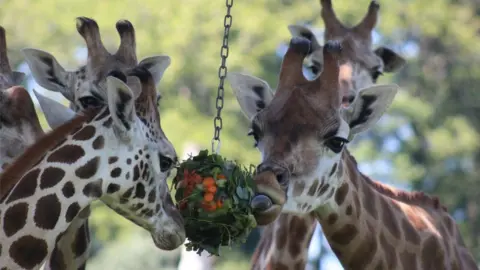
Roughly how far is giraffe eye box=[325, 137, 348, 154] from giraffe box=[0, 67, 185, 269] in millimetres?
1021

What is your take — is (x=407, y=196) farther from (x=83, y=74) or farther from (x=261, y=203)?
(x=83, y=74)

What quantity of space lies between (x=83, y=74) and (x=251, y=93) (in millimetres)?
1140

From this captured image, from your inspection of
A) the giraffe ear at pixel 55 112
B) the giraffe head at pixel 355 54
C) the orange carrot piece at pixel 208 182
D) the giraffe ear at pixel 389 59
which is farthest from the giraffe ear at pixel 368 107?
the giraffe ear at pixel 389 59

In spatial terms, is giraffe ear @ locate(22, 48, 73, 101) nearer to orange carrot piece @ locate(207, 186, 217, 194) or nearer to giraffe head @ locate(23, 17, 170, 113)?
giraffe head @ locate(23, 17, 170, 113)

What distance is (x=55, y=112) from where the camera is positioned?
19.9 ft

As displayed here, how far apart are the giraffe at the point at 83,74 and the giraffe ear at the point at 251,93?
1.69 feet

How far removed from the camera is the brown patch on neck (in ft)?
17.5

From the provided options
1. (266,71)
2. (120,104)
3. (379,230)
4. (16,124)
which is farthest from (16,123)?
(266,71)

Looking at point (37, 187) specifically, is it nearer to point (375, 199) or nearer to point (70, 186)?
point (70, 186)

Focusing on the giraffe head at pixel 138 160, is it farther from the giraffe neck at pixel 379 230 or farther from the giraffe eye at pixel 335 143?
the giraffe neck at pixel 379 230

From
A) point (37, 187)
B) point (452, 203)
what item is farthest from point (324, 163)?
point (452, 203)

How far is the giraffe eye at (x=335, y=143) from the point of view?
20.7ft

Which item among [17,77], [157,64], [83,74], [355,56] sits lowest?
[355,56]

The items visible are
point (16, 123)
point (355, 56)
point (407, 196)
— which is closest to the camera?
point (16, 123)
